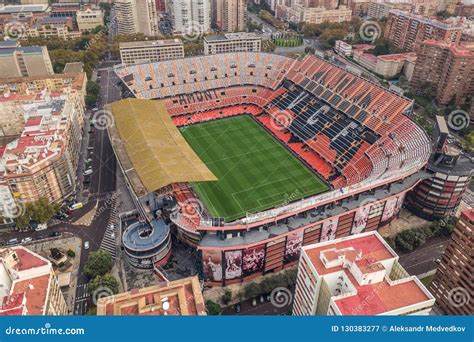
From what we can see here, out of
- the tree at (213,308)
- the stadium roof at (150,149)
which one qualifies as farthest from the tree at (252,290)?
the stadium roof at (150,149)

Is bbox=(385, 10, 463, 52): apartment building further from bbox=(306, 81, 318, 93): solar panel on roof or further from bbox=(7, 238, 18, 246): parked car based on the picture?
bbox=(7, 238, 18, 246): parked car

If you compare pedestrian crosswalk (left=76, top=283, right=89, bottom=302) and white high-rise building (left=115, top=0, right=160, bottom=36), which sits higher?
white high-rise building (left=115, top=0, right=160, bottom=36)

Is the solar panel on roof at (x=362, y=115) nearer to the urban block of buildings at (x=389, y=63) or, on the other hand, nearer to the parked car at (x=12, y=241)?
the urban block of buildings at (x=389, y=63)

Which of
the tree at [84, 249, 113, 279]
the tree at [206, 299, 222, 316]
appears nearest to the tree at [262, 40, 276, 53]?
the tree at [84, 249, 113, 279]

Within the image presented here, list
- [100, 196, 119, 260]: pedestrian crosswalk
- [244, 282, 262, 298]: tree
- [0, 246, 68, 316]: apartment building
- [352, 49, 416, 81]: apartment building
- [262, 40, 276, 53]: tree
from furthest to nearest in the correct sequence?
[262, 40, 276, 53]: tree → [352, 49, 416, 81]: apartment building → [100, 196, 119, 260]: pedestrian crosswalk → [244, 282, 262, 298]: tree → [0, 246, 68, 316]: apartment building

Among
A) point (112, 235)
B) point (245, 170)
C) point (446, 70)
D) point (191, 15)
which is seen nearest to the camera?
point (112, 235)

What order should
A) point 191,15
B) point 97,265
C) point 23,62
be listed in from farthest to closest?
point 191,15
point 23,62
point 97,265

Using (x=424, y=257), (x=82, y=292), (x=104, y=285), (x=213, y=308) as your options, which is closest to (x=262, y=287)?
(x=213, y=308)

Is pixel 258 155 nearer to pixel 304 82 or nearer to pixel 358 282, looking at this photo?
pixel 304 82
